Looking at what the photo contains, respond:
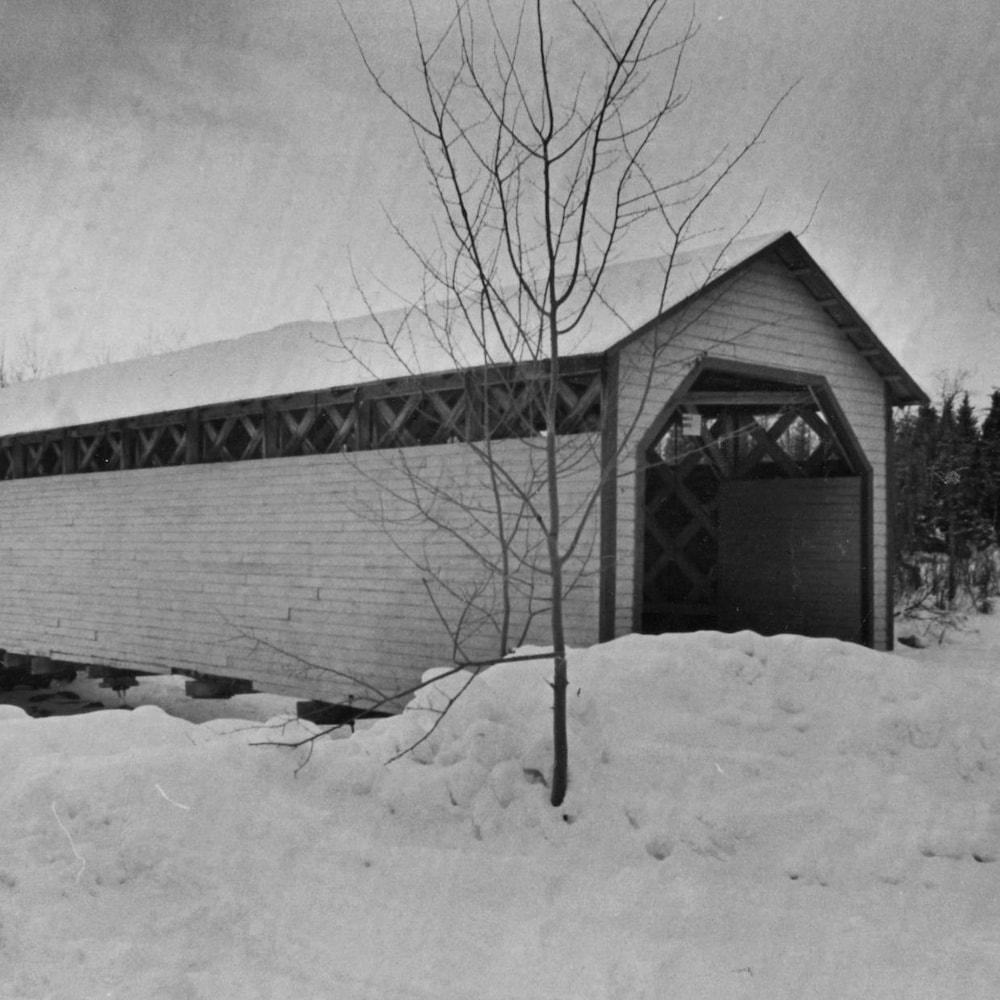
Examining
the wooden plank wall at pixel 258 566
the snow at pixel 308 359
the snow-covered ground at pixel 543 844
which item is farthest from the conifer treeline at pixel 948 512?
the snow-covered ground at pixel 543 844

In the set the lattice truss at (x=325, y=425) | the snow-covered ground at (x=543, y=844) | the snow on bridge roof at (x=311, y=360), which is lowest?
the snow-covered ground at (x=543, y=844)

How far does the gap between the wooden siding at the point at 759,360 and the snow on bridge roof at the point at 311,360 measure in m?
0.31

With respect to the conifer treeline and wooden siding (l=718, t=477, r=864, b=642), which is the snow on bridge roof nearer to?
wooden siding (l=718, t=477, r=864, b=642)

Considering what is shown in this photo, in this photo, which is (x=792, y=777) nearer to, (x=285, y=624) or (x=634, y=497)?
(x=634, y=497)

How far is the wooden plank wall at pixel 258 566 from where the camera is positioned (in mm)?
9602

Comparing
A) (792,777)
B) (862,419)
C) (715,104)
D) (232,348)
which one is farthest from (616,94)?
(232,348)

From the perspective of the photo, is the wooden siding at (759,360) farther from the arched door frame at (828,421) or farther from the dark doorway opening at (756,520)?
the dark doorway opening at (756,520)

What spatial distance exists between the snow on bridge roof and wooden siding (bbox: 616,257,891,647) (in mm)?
307

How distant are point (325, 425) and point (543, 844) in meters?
7.30

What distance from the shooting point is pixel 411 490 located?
10.2m

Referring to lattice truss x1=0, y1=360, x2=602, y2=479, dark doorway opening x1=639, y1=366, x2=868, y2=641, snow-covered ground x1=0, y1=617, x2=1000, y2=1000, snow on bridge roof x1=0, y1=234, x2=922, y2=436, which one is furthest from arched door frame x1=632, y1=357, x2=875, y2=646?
snow-covered ground x1=0, y1=617, x2=1000, y2=1000

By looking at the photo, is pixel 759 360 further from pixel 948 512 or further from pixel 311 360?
pixel 948 512

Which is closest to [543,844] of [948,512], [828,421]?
[828,421]

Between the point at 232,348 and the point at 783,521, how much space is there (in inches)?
300
